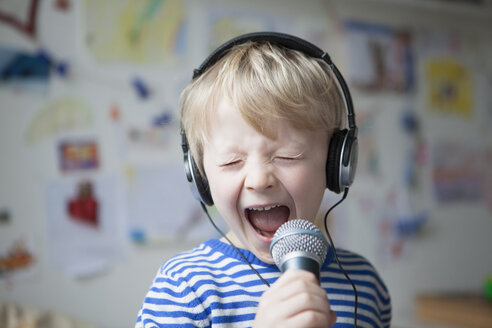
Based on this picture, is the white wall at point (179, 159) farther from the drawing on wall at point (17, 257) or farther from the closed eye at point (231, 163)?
the closed eye at point (231, 163)

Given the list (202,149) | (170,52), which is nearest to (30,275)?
(170,52)

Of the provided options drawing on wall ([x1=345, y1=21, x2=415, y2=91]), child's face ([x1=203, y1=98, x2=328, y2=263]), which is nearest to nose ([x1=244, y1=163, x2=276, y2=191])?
child's face ([x1=203, y1=98, x2=328, y2=263])

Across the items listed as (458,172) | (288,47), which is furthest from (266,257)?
(458,172)

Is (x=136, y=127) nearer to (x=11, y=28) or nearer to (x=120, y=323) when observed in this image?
(x=11, y=28)

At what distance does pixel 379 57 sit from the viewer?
2143 millimetres

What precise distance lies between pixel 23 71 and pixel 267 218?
1.12 metres

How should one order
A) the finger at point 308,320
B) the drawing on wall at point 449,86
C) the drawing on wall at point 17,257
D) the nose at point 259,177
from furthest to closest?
the drawing on wall at point 449,86, the drawing on wall at point 17,257, the nose at point 259,177, the finger at point 308,320

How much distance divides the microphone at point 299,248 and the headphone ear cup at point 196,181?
21cm

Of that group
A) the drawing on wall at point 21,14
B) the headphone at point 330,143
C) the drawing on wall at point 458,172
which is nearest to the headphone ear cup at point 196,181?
the headphone at point 330,143

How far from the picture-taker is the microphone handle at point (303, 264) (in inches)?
21.2

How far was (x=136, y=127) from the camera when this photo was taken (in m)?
1.66

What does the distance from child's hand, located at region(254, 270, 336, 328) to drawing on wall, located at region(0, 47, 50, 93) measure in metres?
1.26

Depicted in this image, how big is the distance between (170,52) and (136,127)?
12.0 inches

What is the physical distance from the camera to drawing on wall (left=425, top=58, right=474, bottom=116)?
2266mm
